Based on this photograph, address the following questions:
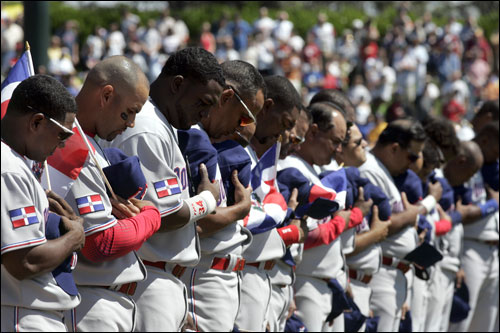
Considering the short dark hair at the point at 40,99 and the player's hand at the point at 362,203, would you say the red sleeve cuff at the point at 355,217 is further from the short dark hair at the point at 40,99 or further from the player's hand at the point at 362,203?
the short dark hair at the point at 40,99

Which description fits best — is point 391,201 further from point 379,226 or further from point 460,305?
point 460,305

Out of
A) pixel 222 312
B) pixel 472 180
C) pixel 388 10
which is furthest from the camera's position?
pixel 388 10

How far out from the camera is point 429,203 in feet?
28.9

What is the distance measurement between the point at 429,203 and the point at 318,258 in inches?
77.7

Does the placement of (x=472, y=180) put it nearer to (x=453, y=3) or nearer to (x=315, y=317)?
(x=315, y=317)

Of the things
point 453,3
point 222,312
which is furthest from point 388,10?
point 222,312

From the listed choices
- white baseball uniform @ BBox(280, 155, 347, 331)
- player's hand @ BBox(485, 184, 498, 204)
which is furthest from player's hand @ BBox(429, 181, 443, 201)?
white baseball uniform @ BBox(280, 155, 347, 331)

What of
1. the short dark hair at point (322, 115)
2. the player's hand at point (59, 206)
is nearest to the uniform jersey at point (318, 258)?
the short dark hair at point (322, 115)

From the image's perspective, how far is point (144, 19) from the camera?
35.1 meters

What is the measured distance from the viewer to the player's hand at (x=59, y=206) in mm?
4281

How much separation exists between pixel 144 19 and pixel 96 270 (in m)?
31.1

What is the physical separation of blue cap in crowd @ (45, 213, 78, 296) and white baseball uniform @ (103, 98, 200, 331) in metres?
0.86

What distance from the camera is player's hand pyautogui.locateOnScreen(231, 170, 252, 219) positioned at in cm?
566

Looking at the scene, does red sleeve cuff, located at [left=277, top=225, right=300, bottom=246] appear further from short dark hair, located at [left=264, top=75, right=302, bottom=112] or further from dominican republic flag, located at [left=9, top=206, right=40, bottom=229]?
dominican republic flag, located at [left=9, top=206, right=40, bottom=229]
